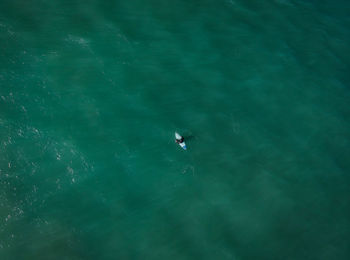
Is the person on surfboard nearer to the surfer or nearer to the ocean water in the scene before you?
the surfer

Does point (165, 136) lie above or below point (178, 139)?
below

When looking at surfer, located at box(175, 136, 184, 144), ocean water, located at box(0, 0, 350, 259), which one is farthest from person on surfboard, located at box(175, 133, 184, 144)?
ocean water, located at box(0, 0, 350, 259)

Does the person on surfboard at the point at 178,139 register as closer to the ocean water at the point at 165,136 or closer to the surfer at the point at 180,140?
the surfer at the point at 180,140

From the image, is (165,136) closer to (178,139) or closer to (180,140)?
(178,139)

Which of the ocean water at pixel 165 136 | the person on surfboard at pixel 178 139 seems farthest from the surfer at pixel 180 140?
the ocean water at pixel 165 136

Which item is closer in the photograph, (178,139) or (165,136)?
(178,139)

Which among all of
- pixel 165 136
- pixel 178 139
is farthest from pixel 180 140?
pixel 165 136

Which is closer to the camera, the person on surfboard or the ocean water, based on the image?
the ocean water

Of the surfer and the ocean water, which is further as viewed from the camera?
the surfer

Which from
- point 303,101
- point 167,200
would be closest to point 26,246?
point 167,200

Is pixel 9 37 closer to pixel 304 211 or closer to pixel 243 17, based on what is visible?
pixel 243 17
